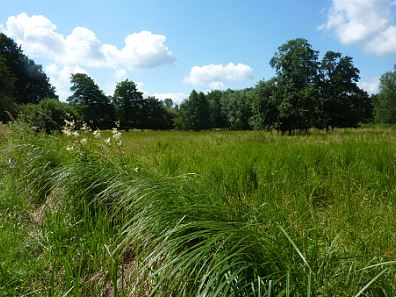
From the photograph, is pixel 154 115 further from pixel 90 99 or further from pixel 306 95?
pixel 306 95

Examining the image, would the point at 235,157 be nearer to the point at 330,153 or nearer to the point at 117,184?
the point at 330,153

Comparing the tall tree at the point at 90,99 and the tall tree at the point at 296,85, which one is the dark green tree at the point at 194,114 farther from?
the tall tree at the point at 296,85

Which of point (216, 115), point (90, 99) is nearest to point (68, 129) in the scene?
point (90, 99)

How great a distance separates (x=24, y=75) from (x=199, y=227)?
65764 mm

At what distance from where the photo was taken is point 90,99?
59.5 metres

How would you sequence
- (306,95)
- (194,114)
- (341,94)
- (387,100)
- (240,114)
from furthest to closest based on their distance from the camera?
(194,114) → (240,114) → (387,100) → (341,94) → (306,95)

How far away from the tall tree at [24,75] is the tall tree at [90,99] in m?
7.75

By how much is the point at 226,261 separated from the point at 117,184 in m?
1.83

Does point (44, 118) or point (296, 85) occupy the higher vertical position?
point (296, 85)

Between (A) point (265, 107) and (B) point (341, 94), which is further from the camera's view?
(B) point (341, 94)

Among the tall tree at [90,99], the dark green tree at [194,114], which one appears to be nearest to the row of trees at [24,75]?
the tall tree at [90,99]

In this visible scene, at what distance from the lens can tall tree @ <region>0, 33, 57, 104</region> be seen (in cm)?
5784

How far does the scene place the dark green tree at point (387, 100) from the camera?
7662 centimetres

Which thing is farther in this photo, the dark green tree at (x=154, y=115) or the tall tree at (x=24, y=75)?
the dark green tree at (x=154, y=115)
